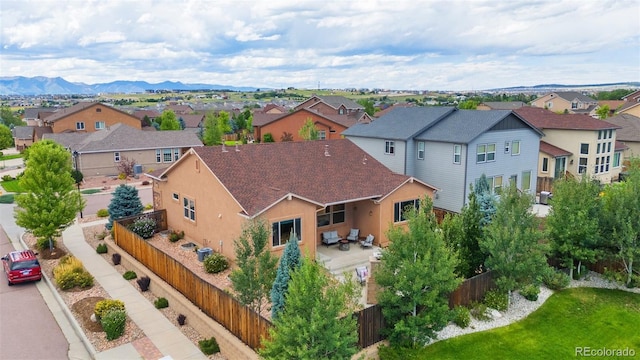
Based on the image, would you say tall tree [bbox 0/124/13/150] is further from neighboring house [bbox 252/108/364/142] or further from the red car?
the red car

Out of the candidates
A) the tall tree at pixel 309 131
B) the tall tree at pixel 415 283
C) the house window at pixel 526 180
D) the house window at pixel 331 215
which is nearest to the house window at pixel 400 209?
the house window at pixel 331 215

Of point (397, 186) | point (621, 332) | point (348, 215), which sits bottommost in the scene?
point (621, 332)

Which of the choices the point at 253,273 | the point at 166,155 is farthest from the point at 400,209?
the point at 166,155

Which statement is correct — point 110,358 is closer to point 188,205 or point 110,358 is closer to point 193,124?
point 188,205

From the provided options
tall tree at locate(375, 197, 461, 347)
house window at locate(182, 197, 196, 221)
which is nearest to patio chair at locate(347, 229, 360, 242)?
house window at locate(182, 197, 196, 221)

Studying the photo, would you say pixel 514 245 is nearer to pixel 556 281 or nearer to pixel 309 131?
pixel 556 281

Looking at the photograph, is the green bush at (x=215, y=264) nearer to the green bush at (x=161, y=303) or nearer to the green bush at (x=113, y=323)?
the green bush at (x=161, y=303)

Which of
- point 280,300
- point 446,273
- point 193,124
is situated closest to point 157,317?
point 280,300
